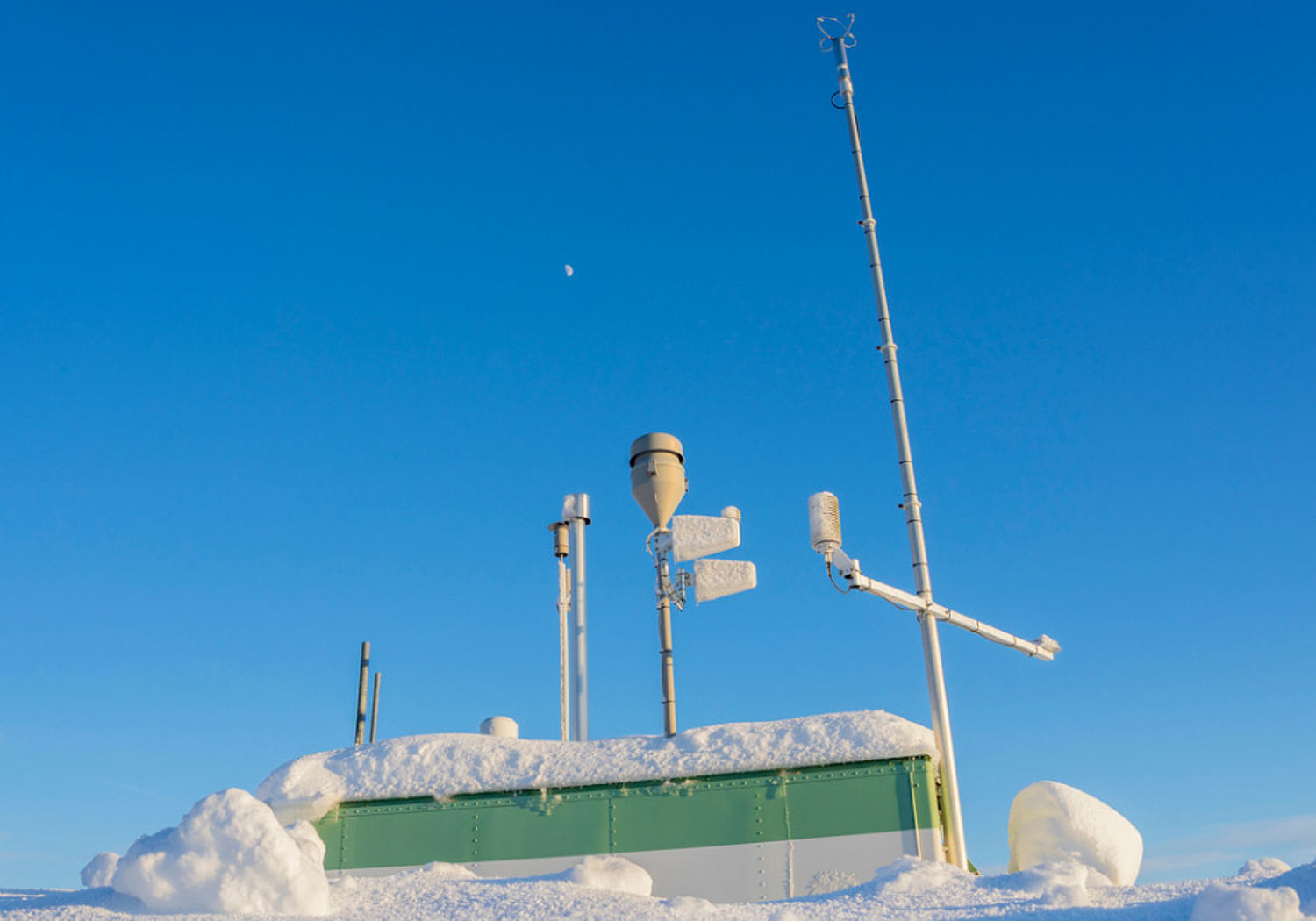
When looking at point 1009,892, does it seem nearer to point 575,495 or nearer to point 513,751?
point 513,751

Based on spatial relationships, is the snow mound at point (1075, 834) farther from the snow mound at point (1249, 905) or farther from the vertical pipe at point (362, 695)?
the vertical pipe at point (362, 695)

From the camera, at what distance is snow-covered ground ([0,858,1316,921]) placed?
7066 mm

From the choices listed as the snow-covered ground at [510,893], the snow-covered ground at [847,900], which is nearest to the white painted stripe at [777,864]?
the snow-covered ground at [510,893]

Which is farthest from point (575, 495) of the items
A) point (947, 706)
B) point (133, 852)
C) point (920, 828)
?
point (133, 852)

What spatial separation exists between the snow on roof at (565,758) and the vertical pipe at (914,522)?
3.91 ft

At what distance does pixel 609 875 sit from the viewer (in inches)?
362

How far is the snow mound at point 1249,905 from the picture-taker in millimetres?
6457

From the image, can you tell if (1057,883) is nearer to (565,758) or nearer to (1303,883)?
(1303,883)

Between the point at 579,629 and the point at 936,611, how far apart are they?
20.1 ft

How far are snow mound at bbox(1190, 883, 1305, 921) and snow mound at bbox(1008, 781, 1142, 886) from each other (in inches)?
215

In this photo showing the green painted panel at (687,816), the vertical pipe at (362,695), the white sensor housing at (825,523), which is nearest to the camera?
the green painted panel at (687,816)

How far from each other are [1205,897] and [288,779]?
33.9 ft

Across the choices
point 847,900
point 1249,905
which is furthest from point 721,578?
point 1249,905

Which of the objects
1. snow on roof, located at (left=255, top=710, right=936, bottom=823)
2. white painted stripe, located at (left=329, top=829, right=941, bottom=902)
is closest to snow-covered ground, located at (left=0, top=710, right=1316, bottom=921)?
snow on roof, located at (left=255, top=710, right=936, bottom=823)
